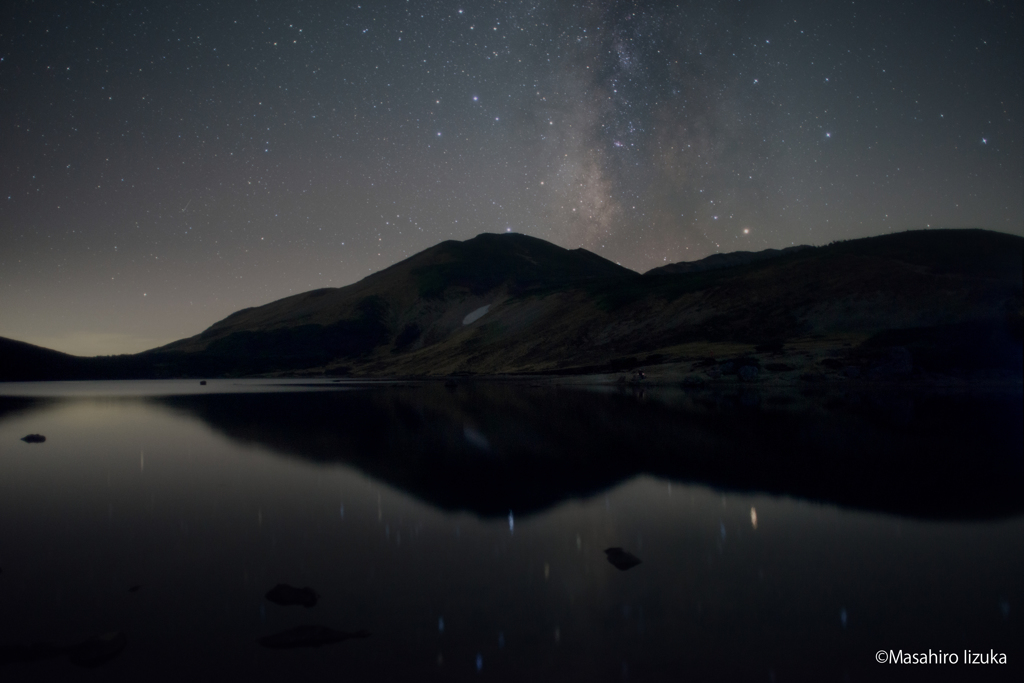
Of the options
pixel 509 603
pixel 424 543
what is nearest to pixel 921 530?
pixel 509 603

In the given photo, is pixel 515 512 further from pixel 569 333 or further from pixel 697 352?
pixel 569 333

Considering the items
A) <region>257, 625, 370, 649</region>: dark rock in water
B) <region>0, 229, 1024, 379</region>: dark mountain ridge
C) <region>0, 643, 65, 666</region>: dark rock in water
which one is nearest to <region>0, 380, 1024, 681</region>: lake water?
<region>0, 643, 65, 666</region>: dark rock in water

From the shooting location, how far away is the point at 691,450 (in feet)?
76.6

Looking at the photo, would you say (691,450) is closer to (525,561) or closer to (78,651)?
(525,561)

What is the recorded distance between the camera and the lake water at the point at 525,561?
7.34 meters

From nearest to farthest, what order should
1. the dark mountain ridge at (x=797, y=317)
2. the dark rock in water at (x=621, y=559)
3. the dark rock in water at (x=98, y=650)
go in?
1. the dark rock in water at (x=98, y=650)
2. the dark rock in water at (x=621, y=559)
3. the dark mountain ridge at (x=797, y=317)

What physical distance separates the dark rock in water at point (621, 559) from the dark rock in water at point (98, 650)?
8.09m

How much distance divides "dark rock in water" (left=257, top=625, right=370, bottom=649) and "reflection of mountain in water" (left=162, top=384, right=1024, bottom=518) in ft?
22.3

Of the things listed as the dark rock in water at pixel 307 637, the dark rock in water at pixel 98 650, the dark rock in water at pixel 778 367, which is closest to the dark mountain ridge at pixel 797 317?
the dark rock in water at pixel 778 367

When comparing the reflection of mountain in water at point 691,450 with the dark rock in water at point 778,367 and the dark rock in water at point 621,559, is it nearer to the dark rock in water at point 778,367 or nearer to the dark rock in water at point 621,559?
the dark rock in water at point 621,559

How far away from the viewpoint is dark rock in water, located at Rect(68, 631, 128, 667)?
723 cm

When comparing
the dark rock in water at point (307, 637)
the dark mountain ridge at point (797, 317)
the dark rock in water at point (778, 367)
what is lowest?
the dark rock in water at point (307, 637)

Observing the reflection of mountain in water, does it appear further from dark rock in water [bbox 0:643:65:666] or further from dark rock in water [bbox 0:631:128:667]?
dark rock in water [bbox 0:643:65:666]

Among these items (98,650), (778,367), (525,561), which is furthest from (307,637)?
(778,367)
